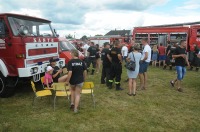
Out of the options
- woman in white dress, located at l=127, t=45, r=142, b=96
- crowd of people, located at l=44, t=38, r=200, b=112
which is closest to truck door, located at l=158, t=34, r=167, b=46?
crowd of people, located at l=44, t=38, r=200, b=112

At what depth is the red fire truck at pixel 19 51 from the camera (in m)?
6.45

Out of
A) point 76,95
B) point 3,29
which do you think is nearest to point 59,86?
point 76,95

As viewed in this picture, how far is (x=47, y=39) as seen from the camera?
7.61 meters

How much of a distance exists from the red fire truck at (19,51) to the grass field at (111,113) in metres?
0.75

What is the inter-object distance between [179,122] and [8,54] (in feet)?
16.1

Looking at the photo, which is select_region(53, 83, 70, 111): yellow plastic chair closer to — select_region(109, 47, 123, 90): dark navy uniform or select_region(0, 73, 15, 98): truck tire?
select_region(0, 73, 15, 98): truck tire

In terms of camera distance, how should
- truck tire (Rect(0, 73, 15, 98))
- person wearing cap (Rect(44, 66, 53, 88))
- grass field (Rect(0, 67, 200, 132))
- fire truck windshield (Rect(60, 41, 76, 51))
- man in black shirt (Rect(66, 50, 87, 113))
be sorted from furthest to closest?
fire truck windshield (Rect(60, 41, 76, 51)) → truck tire (Rect(0, 73, 15, 98)) → person wearing cap (Rect(44, 66, 53, 88)) → man in black shirt (Rect(66, 50, 87, 113)) → grass field (Rect(0, 67, 200, 132))

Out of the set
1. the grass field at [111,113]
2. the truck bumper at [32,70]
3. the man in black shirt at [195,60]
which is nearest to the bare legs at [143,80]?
the grass field at [111,113]

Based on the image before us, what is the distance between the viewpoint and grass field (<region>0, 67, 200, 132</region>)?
5.01 m

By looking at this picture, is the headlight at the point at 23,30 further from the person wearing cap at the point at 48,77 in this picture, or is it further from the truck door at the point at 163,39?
→ the truck door at the point at 163,39

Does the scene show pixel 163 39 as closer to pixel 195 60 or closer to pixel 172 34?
pixel 172 34

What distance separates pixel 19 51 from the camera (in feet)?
21.1

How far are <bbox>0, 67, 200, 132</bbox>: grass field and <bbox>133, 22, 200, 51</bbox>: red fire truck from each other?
7.30m

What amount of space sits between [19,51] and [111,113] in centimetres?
308
